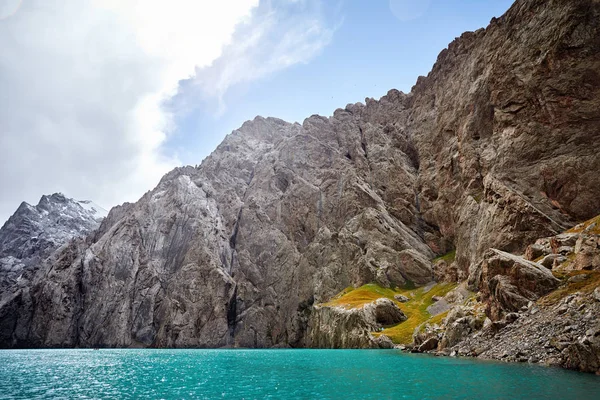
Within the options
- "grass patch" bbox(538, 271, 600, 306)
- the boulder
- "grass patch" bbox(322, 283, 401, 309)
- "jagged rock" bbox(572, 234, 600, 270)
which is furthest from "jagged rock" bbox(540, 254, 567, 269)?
"grass patch" bbox(322, 283, 401, 309)

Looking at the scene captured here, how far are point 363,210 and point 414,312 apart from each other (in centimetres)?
5578

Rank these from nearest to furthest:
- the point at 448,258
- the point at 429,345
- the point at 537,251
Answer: the point at 537,251, the point at 429,345, the point at 448,258

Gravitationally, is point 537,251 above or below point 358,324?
above

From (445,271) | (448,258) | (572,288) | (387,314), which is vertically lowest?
(387,314)

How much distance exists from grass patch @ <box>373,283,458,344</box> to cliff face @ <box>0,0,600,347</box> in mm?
7651

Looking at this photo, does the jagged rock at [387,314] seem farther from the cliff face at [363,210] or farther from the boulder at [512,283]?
the boulder at [512,283]

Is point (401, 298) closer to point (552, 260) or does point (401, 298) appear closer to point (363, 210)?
point (363, 210)

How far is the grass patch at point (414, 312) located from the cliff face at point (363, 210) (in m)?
7.65

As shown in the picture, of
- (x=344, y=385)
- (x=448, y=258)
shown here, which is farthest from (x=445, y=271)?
(x=344, y=385)

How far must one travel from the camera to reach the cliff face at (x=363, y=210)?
84.5 metres

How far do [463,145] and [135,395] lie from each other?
117m

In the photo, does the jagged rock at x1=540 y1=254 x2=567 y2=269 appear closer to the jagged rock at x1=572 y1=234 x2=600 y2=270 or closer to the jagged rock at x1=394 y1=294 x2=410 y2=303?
the jagged rock at x1=572 y1=234 x2=600 y2=270

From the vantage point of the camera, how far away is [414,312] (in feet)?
336

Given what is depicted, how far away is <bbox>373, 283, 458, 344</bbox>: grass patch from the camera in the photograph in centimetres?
8615
